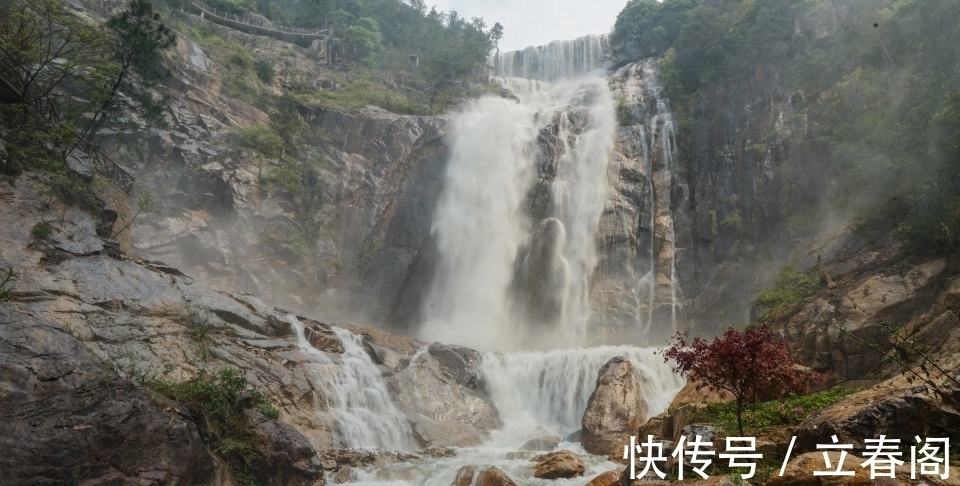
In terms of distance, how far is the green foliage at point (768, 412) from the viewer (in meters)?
9.09

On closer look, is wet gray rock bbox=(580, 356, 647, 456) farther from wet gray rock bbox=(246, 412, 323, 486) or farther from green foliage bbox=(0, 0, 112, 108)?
green foliage bbox=(0, 0, 112, 108)

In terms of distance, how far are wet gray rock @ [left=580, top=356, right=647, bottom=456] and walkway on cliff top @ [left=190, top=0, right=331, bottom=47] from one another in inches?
1567

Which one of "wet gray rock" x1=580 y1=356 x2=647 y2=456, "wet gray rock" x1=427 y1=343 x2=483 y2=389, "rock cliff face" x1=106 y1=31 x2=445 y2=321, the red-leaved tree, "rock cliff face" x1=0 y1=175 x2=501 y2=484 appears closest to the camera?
"rock cliff face" x1=0 y1=175 x2=501 y2=484

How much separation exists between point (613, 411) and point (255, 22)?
43742 millimetres

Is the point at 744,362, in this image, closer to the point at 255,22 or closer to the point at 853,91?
the point at 853,91


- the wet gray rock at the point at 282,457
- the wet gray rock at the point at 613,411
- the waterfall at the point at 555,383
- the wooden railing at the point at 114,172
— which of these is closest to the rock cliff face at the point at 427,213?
the wooden railing at the point at 114,172

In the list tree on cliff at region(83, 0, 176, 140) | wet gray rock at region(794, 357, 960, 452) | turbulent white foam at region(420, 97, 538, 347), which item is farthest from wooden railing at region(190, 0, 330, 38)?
wet gray rock at region(794, 357, 960, 452)

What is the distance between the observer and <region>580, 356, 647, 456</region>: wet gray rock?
15.4 meters

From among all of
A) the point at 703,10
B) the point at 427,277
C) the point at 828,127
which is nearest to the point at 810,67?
the point at 828,127

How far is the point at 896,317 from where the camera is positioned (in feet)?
46.6

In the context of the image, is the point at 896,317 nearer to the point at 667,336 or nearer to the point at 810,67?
the point at 667,336

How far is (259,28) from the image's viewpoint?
4666cm

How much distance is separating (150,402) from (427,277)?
68.5 ft

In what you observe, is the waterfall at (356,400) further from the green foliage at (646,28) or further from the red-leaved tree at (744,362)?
the green foliage at (646,28)
